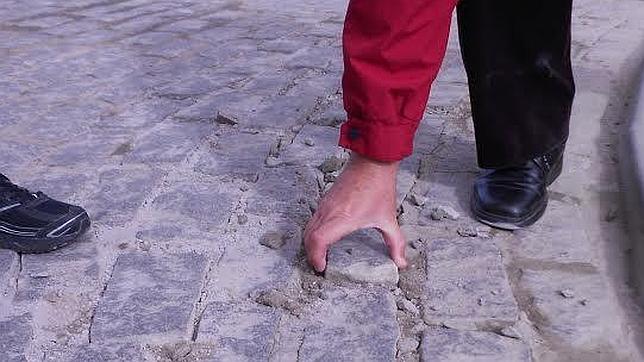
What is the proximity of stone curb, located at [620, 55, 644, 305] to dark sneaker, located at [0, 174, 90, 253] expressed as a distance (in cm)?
120

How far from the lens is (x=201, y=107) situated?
3154 millimetres

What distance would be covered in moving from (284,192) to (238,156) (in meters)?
0.32

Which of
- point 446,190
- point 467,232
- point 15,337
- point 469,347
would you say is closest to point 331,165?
point 446,190

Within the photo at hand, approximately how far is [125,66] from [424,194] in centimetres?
176

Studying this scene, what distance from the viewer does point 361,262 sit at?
6.49 feet

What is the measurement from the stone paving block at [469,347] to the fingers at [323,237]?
11.6 inches

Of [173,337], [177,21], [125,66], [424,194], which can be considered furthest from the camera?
[177,21]

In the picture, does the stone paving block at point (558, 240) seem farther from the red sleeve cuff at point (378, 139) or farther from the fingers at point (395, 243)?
the red sleeve cuff at point (378, 139)

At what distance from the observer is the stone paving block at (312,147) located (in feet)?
8.59

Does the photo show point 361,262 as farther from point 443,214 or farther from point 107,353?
point 107,353

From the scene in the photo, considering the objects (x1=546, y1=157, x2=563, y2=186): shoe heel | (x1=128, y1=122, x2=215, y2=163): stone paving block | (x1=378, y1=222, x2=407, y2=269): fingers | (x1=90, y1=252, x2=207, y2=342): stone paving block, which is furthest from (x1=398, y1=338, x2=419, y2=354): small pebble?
Answer: (x1=128, y1=122, x2=215, y2=163): stone paving block

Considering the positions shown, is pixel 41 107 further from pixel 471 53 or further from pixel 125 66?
pixel 471 53

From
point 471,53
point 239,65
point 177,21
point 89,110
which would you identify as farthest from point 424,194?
point 177,21

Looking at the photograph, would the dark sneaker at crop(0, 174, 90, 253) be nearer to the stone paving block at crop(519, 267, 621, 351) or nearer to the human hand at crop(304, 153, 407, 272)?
the human hand at crop(304, 153, 407, 272)
